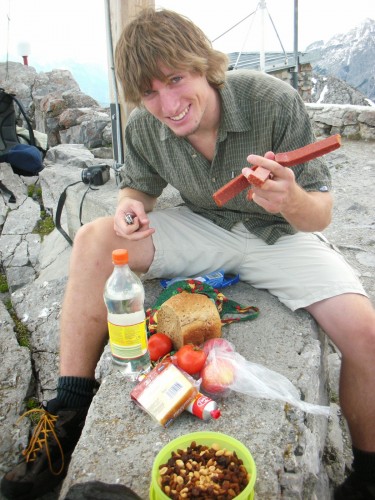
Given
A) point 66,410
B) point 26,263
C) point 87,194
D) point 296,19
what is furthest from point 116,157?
point 296,19

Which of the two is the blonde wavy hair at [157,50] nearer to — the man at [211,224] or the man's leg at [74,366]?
the man at [211,224]

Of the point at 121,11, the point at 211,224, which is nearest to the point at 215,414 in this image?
the point at 211,224

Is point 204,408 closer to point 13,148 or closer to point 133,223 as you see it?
point 133,223

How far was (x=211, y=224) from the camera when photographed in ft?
9.21

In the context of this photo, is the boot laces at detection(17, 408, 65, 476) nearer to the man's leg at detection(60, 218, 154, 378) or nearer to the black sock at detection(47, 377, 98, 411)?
the black sock at detection(47, 377, 98, 411)

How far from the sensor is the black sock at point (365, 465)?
2146 millimetres

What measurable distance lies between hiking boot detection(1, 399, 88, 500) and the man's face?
1450mm

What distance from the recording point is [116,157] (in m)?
4.05

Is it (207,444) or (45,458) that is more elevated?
(207,444)

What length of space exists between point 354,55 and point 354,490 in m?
89.3

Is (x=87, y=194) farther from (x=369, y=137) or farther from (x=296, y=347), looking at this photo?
(x=369, y=137)

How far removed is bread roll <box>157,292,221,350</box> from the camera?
2.11 m

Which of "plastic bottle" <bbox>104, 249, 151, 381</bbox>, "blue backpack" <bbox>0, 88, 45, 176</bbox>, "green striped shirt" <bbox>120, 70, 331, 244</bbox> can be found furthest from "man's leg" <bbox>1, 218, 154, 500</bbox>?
"blue backpack" <bbox>0, 88, 45, 176</bbox>

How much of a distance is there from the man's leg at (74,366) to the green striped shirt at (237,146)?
511 millimetres
